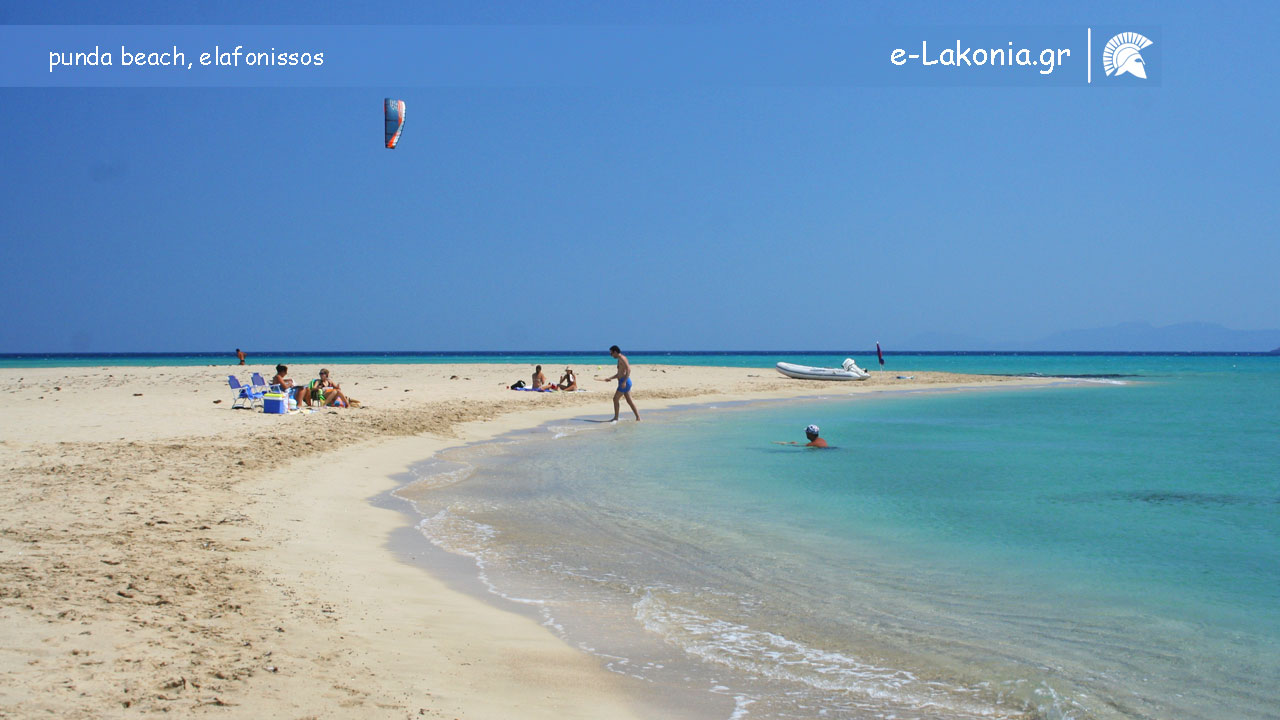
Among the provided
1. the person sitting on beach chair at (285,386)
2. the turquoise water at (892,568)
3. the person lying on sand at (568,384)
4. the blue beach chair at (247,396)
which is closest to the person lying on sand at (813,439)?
the turquoise water at (892,568)

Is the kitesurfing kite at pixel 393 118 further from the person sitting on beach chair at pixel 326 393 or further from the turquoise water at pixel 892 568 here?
the turquoise water at pixel 892 568

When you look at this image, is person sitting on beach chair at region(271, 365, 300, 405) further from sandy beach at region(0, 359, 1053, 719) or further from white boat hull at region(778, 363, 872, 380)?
white boat hull at region(778, 363, 872, 380)

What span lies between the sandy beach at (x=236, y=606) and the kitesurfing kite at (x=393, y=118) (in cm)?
1011

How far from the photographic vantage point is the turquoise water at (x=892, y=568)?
4938 mm

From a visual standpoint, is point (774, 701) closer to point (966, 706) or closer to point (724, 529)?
point (966, 706)

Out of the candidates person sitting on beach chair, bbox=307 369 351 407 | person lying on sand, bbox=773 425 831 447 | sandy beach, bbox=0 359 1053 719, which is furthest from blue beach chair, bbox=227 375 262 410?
person lying on sand, bbox=773 425 831 447

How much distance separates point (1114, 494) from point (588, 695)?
11.1 m

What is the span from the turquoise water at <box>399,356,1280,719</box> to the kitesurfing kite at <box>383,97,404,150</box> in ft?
27.7

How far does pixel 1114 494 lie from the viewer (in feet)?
41.7

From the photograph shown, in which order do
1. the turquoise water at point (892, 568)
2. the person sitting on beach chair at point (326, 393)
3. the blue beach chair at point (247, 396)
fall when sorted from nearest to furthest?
the turquoise water at point (892, 568), the blue beach chair at point (247, 396), the person sitting on beach chair at point (326, 393)

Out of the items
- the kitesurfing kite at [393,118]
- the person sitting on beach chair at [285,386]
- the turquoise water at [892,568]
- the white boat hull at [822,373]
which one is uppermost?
the kitesurfing kite at [393,118]

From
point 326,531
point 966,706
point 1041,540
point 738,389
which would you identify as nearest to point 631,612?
point 966,706

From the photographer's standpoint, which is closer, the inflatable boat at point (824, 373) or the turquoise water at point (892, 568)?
the turquoise water at point (892, 568)

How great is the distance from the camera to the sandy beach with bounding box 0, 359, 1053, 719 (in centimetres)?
407
